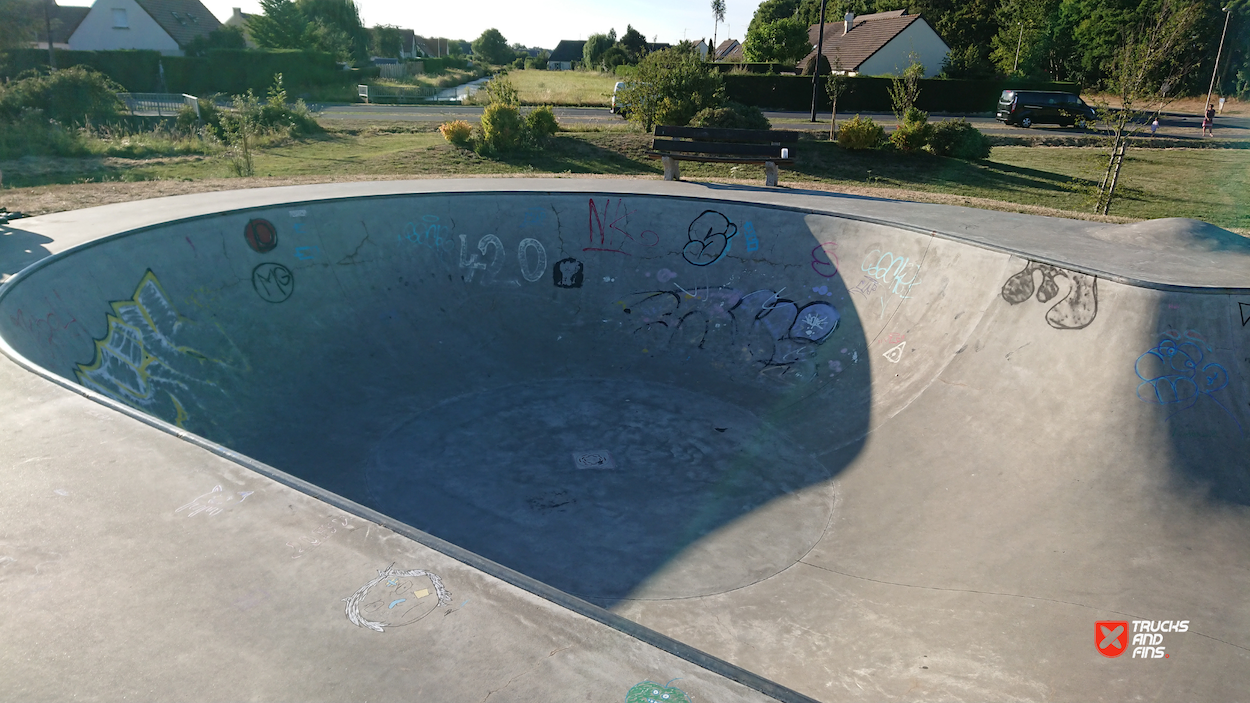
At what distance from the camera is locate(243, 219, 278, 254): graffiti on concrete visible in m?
8.48

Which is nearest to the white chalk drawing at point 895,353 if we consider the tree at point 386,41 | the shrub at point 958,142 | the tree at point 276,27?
the shrub at point 958,142

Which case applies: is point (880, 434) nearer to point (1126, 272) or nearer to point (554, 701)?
point (1126, 272)

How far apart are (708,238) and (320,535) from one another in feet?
23.8

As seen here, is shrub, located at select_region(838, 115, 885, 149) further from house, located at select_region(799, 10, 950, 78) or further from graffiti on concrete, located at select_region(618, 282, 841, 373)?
house, located at select_region(799, 10, 950, 78)

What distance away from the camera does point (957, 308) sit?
745 cm

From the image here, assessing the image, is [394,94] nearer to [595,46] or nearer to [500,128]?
[500,128]

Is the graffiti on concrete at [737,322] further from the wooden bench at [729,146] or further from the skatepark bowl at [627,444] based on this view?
the wooden bench at [729,146]

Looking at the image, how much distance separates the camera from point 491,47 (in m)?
118

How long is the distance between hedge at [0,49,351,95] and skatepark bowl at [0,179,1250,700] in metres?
37.2

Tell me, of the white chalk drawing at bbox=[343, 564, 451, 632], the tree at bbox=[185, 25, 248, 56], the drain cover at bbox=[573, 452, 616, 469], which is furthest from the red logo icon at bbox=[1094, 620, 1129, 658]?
the tree at bbox=[185, 25, 248, 56]

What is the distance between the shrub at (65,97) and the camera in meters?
21.9

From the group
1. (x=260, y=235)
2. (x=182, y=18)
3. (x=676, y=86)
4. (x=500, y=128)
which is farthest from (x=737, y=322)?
(x=182, y=18)

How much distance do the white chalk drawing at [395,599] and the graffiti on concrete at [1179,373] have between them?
578 cm

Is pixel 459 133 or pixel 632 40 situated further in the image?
pixel 632 40
